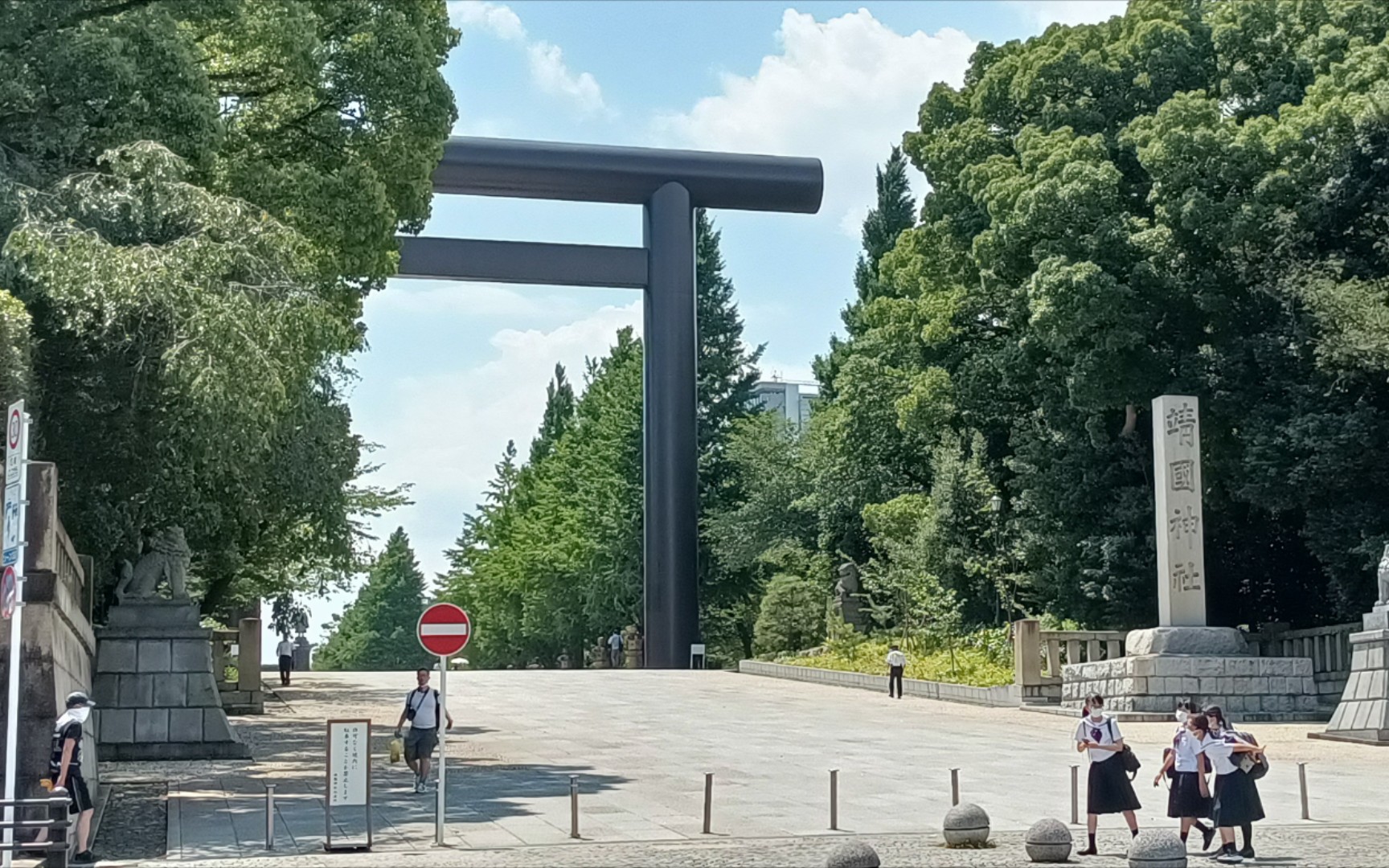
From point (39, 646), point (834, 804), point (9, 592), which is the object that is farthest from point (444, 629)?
point (834, 804)

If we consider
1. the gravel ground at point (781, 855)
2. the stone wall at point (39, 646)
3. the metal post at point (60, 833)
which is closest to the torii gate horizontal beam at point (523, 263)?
the stone wall at point (39, 646)

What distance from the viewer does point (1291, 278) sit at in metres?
33.3

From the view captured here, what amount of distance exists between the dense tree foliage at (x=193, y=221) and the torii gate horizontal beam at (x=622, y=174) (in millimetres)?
18360

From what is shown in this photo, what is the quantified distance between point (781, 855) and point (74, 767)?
6357mm

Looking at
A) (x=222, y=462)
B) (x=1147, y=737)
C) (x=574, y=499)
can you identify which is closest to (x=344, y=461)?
(x=222, y=462)

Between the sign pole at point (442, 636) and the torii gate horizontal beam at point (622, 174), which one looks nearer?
the sign pole at point (442, 636)

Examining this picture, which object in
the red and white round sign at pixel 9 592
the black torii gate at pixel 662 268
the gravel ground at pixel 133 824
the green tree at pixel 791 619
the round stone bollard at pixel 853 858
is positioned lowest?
the gravel ground at pixel 133 824

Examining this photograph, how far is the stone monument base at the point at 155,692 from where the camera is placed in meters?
23.6

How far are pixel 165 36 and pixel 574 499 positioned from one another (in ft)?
139

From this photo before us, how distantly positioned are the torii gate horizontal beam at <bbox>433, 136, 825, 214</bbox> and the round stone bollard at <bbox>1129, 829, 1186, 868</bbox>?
111 ft

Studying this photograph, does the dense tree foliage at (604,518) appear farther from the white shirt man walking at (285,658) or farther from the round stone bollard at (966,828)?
the round stone bollard at (966,828)

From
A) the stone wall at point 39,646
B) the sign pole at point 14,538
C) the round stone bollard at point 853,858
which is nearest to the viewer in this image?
the round stone bollard at point 853,858

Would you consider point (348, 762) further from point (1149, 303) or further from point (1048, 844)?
point (1149, 303)

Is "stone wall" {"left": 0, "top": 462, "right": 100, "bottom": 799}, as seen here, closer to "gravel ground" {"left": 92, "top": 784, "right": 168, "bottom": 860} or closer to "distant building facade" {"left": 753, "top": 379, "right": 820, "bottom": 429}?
"gravel ground" {"left": 92, "top": 784, "right": 168, "bottom": 860}
